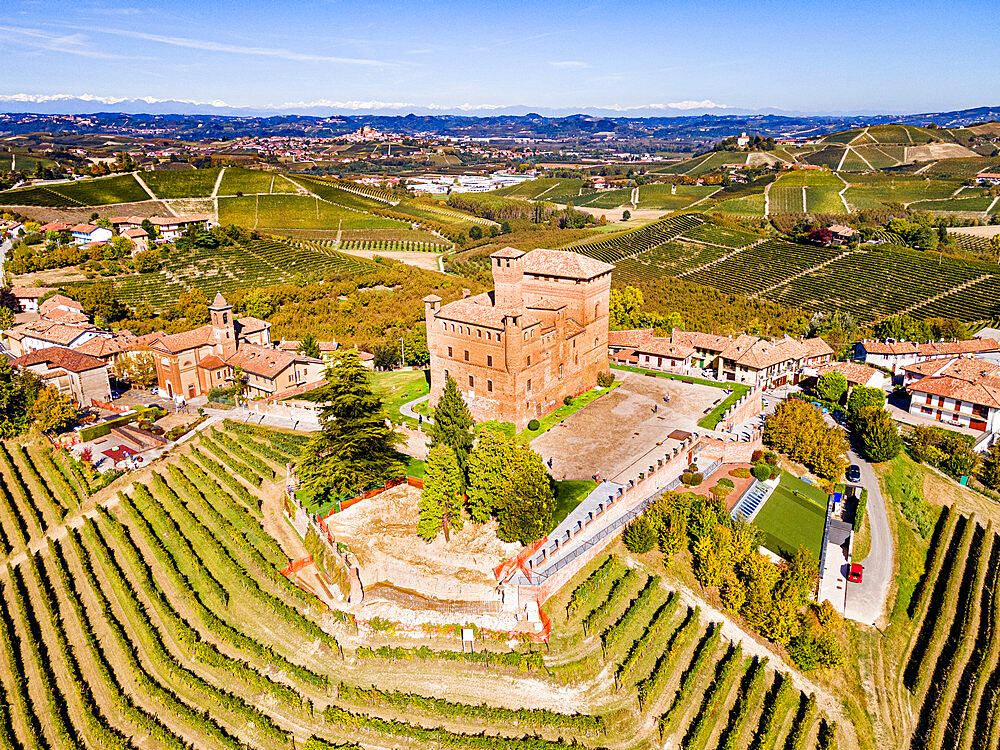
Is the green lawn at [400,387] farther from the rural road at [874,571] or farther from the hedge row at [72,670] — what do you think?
the rural road at [874,571]

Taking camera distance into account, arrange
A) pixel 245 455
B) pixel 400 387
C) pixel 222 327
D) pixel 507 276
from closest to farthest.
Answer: pixel 245 455 < pixel 507 276 < pixel 400 387 < pixel 222 327

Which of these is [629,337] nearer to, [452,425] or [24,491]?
[452,425]

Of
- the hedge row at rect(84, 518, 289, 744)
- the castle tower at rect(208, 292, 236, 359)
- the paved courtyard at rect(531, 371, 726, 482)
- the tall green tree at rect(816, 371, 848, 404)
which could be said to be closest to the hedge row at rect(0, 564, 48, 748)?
the hedge row at rect(84, 518, 289, 744)

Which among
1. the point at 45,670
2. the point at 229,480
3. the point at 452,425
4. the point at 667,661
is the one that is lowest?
the point at 45,670

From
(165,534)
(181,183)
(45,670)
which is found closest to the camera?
(45,670)

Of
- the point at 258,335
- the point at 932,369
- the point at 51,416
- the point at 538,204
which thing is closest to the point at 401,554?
the point at 51,416

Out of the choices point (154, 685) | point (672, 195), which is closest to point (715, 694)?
point (154, 685)

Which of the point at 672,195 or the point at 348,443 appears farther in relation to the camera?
the point at 672,195
